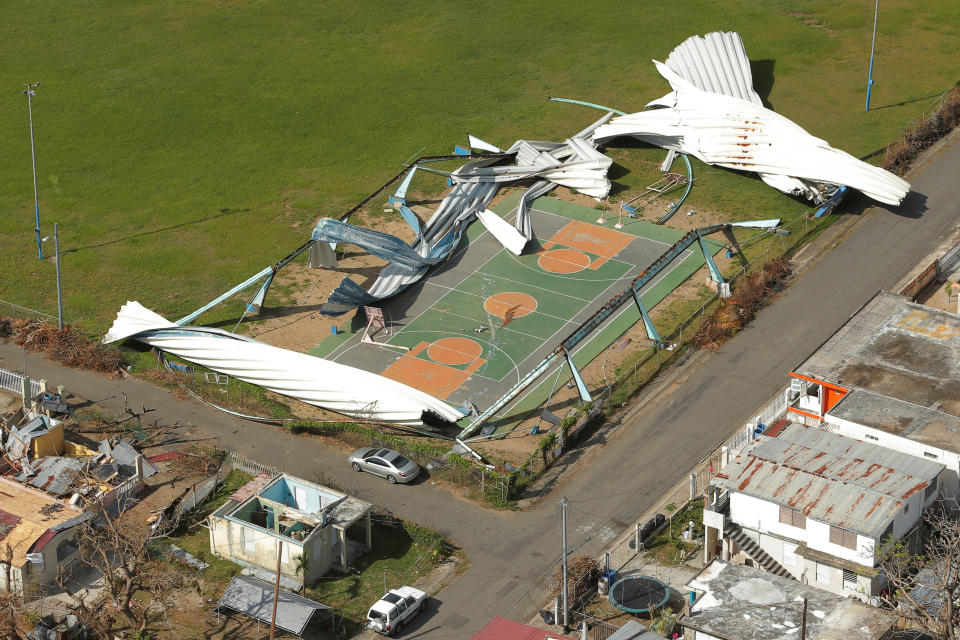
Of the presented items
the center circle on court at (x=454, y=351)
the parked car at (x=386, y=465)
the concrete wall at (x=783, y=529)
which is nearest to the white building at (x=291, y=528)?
the parked car at (x=386, y=465)

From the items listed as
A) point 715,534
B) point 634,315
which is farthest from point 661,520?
point 634,315

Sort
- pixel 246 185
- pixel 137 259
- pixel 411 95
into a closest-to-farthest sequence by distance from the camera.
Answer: pixel 137 259, pixel 246 185, pixel 411 95

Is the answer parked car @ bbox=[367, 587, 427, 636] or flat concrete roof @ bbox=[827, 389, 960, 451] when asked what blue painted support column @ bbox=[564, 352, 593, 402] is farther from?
parked car @ bbox=[367, 587, 427, 636]

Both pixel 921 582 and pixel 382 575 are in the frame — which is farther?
pixel 382 575

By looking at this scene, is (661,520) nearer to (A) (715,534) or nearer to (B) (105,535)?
(A) (715,534)

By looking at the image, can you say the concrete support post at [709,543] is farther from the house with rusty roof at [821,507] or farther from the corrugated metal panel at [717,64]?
the corrugated metal panel at [717,64]

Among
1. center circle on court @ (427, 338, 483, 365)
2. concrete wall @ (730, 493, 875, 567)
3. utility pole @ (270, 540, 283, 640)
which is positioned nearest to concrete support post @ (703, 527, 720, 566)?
concrete wall @ (730, 493, 875, 567)

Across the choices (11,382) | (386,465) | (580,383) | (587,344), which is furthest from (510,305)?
(11,382)

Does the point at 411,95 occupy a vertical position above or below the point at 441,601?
above
